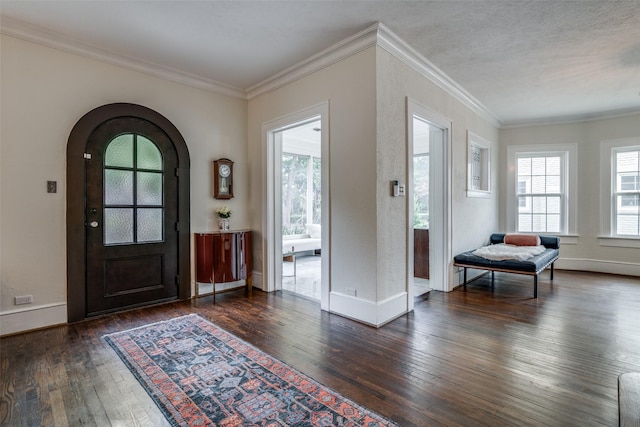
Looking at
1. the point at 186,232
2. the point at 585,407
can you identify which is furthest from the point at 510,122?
the point at 186,232

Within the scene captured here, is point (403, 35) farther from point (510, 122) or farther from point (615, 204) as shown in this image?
point (615, 204)

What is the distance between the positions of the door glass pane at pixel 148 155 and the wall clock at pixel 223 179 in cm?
71

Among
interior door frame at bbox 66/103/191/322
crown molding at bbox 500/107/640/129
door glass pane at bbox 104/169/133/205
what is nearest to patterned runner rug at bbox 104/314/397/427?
interior door frame at bbox 66/103/191/322

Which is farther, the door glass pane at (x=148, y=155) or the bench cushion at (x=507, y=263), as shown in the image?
the bench cushion at (x=507, y=263)

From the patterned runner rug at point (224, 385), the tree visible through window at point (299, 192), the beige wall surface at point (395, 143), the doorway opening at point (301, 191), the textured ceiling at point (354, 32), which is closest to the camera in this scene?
the patterned runner rug at point (224, 385)

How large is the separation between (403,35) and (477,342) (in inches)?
115

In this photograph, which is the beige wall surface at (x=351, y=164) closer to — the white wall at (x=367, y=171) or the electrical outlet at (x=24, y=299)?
the white wall at (x=367, y=171)

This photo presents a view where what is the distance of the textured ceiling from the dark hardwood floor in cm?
281

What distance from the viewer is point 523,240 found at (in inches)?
211

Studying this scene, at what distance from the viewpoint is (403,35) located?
315 centimetres

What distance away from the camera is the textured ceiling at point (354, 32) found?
2707 millimetres

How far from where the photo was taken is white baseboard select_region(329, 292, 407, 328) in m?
3.15

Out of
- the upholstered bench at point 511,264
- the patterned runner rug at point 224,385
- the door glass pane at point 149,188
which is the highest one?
the door glass pane at point 149,188

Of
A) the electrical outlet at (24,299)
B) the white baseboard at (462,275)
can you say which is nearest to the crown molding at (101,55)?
the electrical outlet at (24,299)
